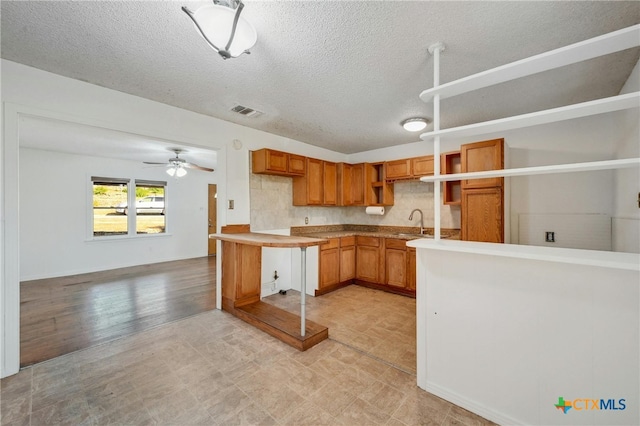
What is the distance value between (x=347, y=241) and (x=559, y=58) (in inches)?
135

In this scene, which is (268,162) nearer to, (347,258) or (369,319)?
(347,258)

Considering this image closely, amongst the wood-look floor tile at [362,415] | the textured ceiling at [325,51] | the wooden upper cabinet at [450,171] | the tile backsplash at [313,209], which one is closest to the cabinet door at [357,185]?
the tile backsplash at [313,209]

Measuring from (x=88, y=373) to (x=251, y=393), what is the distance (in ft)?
4.69

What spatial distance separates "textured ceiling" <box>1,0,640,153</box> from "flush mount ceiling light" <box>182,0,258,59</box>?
0.17m

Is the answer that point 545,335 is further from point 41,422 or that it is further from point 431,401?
point 41,422

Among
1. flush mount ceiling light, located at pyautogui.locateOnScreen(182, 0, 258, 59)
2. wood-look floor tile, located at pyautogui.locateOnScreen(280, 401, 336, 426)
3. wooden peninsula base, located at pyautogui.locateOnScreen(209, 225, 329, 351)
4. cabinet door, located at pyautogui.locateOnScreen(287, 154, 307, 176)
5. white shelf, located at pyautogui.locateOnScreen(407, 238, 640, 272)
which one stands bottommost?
wood-look floor tile, located at pyautogui.locateOnScreen(280, 401, 336, 426)

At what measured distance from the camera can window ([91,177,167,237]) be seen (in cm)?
579

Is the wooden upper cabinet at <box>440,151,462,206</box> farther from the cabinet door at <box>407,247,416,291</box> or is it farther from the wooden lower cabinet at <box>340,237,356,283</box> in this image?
the wooden lower cabinet at <box>340,237,356,283</box>

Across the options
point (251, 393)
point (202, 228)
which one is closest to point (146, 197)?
point (202, 228)

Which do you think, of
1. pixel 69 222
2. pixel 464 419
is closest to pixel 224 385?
pixel 464 419

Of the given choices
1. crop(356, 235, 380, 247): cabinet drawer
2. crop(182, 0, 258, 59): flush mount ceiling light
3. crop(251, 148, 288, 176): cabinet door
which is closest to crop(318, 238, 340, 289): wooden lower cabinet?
crop(356, 235, 380, 247): cabinet drawer

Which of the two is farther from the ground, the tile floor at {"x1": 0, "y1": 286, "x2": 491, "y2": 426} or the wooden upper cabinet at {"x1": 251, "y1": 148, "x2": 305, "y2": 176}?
the wooden upper cabinet at {"x1": 251, "y1": 148, "x2": 305, "y2": 176}

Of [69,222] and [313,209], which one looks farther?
[69,222]

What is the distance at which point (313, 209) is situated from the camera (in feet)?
16.0
